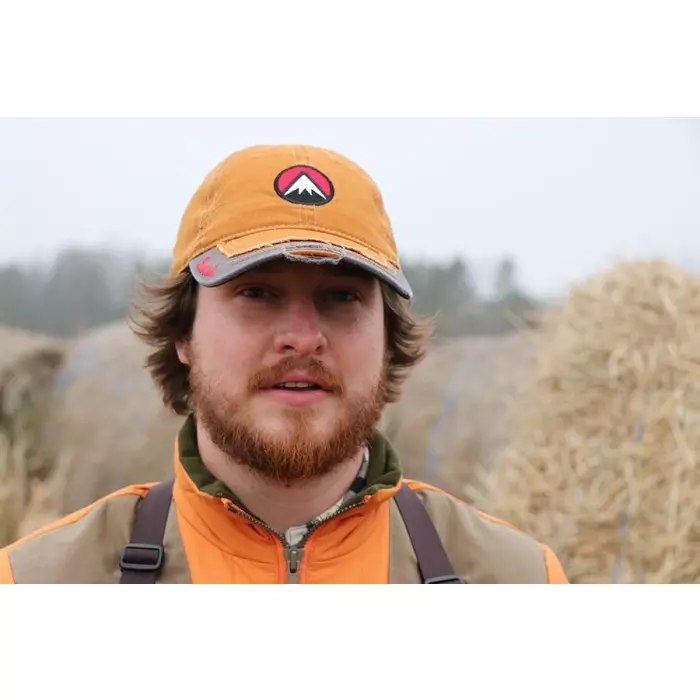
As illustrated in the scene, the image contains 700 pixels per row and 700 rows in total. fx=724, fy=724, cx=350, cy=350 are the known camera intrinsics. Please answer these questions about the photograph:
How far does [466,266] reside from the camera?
4.05 feet

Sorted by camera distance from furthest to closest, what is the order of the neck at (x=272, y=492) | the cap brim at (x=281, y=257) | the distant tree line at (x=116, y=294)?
the distant tree line at (x=116, y=294) < the neck at (x=272, y=492) < the cap brim at (x=281, y=257)

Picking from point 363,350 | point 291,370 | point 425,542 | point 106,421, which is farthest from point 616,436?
point 106,421

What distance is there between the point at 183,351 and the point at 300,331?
24 cm

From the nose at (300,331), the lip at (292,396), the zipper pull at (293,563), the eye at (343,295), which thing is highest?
the eye at (343,295)

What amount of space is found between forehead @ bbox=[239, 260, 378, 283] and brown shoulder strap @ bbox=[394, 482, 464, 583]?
357mm

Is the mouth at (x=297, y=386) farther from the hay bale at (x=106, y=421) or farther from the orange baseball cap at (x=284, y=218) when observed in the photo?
the hay bale at (x=106, y=421)

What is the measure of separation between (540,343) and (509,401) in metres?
0.12

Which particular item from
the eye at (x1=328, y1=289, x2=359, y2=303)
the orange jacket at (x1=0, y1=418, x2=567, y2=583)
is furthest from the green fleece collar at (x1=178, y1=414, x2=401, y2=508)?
the eye at (x1=328, y1=289, x2=359, y2=303)

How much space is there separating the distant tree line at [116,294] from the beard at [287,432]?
0.26 meters

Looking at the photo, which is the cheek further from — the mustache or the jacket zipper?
the jacket zipper

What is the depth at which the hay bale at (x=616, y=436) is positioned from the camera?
1.22 m

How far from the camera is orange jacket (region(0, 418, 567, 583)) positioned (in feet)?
3.34

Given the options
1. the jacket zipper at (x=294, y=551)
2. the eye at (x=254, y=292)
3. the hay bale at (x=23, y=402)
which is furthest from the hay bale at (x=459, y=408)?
the hay bale at (x=23, y=402)
